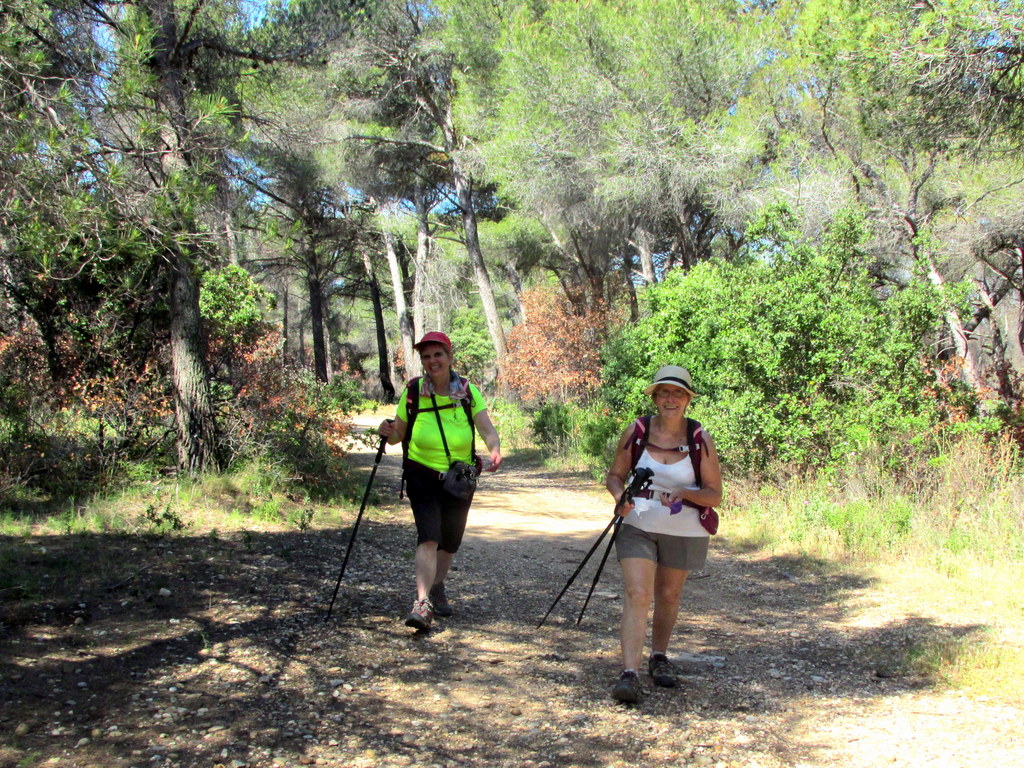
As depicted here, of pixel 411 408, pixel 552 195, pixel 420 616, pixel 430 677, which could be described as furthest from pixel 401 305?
pixel 430 677

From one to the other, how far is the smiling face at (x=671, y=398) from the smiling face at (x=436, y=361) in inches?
54.3

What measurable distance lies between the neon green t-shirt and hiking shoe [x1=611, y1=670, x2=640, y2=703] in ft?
5.36

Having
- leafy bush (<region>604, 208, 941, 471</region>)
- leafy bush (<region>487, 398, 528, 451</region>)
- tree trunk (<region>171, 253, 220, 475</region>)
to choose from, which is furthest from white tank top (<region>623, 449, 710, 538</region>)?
leafy bush (<region>487, 398, 528, 451</region>)

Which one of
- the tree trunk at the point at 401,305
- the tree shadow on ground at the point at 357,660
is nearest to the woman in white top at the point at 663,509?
the tree shadow on ground at the point at 357,660

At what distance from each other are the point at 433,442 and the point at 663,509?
151 cm

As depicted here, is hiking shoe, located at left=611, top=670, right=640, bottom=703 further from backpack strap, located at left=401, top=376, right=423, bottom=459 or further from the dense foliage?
the dense foliage

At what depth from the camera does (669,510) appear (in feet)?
13.8

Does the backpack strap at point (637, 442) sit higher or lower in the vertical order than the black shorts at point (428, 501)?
higher

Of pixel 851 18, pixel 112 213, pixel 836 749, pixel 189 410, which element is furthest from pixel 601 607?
pixel 851 18

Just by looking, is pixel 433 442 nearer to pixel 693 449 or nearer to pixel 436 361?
pixel 436 361

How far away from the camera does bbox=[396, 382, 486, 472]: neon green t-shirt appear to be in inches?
201

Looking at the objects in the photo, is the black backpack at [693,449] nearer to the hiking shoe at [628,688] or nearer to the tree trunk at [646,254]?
the hiking shoe at [628,688]

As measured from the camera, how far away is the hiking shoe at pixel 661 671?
435 cm

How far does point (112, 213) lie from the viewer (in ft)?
16.8
